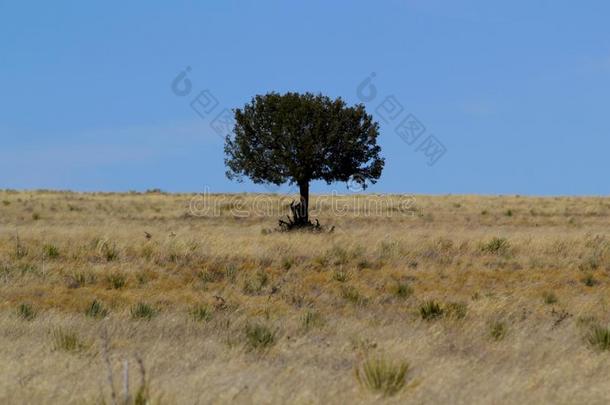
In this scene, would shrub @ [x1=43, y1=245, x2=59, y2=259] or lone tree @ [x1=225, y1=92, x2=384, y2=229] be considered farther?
lone tree @ [x1=225, y1=92, x2=384, y2=229]

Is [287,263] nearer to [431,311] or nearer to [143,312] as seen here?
[431,311]

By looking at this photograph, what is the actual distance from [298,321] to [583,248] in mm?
12838

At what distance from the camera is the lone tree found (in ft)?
128

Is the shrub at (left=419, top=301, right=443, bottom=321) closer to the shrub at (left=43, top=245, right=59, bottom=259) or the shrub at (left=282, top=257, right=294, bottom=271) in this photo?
the shrub at (left=282, top=257, right=294, bottom=271)

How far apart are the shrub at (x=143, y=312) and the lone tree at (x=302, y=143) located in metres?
24.6

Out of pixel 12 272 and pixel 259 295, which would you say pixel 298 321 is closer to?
pixel 259 295

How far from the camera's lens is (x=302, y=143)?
38.9 meters

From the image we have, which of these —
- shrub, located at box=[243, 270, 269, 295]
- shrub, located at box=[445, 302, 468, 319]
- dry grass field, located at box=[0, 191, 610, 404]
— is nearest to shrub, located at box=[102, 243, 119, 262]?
dry grass field, located at box=[0, 191, 610, 404]

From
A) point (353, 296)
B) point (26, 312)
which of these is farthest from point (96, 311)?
point (353, 296)

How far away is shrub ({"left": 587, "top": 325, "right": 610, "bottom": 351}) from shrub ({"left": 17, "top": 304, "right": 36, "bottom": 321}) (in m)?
8.50

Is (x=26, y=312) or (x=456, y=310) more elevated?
(x=26, y=312)

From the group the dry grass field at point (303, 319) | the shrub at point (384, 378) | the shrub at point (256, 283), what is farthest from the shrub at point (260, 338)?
the shrub at point (256, 283)

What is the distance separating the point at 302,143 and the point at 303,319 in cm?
2675

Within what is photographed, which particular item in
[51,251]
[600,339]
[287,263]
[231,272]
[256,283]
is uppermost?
[51,251]
